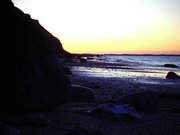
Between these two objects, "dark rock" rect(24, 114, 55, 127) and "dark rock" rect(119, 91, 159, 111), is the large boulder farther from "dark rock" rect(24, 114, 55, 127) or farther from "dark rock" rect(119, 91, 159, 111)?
"dark rock" rect(119, 91, 159, 111)

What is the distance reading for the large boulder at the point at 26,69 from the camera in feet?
27.4

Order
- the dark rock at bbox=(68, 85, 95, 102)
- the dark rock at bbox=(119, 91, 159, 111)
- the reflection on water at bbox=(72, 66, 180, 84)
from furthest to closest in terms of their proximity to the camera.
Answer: the reflection on water at bbox=(72, 66, 180, 84), the dark rock at bbox=(68, 85, 95, 102), the dark rock at bbox=(119, 91, 159, 111)

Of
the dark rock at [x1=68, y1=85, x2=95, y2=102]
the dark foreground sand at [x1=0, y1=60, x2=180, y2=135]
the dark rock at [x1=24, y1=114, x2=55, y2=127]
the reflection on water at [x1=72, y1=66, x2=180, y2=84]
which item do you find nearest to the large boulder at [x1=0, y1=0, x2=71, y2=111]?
the dark foreground sand at [x1=0, y1=60, x2=180, y2=135]

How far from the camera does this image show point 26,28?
905 cm

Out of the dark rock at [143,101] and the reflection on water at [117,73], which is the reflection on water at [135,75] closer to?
the reflection on water at [117,73]

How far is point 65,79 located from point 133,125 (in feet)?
6.80

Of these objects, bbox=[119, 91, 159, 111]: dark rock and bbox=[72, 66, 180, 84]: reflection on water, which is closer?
bbox=[119, 91, 159, 111]: dark rock

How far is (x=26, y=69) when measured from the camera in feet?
28.3

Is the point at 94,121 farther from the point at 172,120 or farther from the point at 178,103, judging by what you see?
the point at 178,103

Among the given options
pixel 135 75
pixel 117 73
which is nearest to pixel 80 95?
pixel 135 75

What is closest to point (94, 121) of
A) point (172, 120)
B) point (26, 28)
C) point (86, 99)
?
point (172, 120)

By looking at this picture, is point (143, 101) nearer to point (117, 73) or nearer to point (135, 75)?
point (135, 75)

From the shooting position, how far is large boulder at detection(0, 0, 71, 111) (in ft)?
27.4

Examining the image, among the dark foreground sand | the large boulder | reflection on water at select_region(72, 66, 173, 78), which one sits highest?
the large boulder
